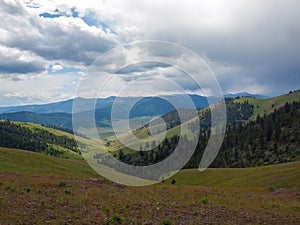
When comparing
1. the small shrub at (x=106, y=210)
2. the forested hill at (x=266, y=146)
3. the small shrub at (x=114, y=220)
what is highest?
the forested hill at (x=266, y=146)

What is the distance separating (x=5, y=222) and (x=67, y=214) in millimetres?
3717

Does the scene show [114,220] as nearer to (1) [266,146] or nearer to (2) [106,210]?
(2) [106,210]

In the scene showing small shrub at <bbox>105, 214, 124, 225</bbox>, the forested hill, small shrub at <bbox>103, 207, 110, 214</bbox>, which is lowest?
small shrub at <bbox>103, 207, 110, 214</bbox>

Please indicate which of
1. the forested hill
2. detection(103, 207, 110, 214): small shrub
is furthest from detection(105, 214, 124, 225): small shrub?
the forested hill

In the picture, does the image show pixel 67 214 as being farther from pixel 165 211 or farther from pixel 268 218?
pixel 268 218

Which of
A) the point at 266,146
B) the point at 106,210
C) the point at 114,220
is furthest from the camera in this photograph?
the point at 266,146

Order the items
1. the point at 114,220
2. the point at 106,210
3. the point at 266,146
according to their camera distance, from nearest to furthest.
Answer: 1. the point at 114,220
2. the point at 106,210
3. the point at 266,146

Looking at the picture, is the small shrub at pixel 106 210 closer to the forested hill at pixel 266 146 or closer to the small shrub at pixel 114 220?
the small shrub at pixel 114 220

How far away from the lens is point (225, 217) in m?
19.4

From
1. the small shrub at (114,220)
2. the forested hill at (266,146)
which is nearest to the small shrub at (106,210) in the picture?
the small shrub at (114,220)

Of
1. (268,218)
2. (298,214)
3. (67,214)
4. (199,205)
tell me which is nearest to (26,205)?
(67,214)

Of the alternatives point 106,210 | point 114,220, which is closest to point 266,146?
point 106,210

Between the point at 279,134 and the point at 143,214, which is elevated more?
the point at 279,134

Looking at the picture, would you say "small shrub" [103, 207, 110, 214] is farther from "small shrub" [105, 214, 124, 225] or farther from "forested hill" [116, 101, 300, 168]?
"forested hill" [116, 101, 300, 168]
